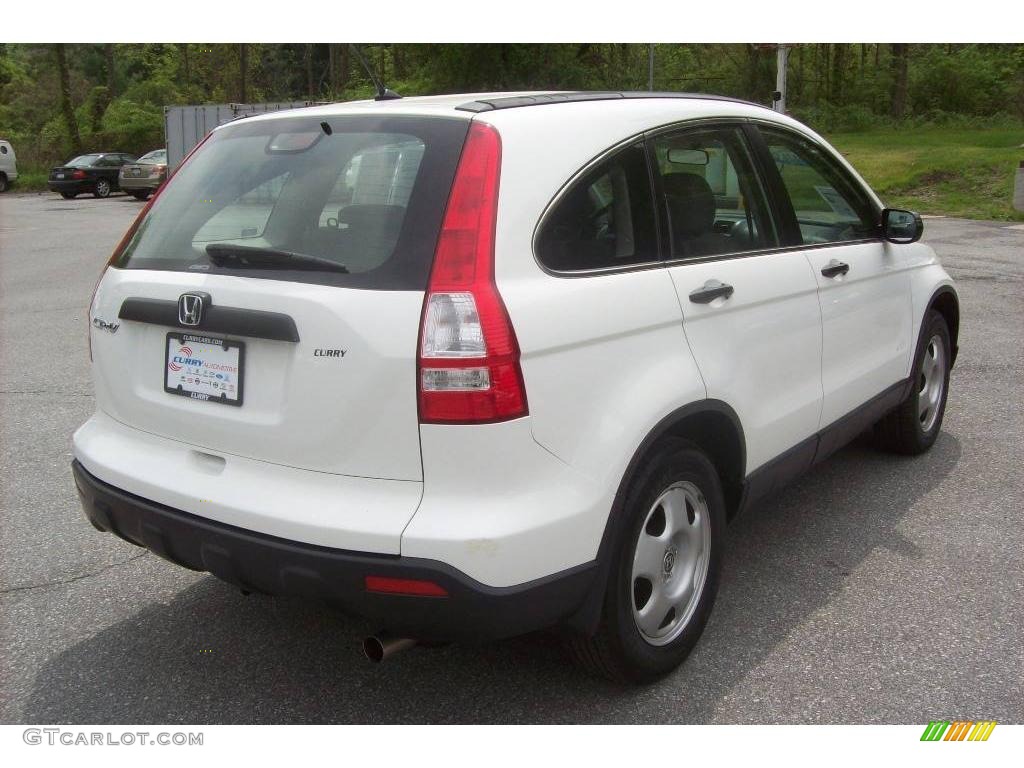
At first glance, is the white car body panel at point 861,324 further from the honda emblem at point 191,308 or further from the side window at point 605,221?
the honda emblem at point 191,308

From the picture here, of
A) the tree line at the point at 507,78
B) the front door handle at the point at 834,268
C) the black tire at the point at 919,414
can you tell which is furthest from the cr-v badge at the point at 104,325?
the tree line at the point at 507,78

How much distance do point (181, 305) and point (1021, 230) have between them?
54.9 feet

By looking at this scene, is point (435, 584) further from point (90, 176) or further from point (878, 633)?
point (90, 176)

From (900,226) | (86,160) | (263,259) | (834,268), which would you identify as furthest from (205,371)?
(86,160)

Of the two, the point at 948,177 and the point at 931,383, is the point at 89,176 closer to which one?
the point at 948,177

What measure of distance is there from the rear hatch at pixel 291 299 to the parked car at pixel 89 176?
33.5 metres

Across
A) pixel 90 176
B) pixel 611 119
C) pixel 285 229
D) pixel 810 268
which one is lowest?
pixel 90 176

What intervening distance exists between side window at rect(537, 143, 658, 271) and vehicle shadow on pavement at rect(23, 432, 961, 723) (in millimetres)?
1307

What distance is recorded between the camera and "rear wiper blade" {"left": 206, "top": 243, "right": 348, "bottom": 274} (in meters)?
2.64

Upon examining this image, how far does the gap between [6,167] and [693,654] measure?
41.4 m

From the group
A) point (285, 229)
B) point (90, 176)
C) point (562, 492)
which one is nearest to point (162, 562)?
point (285, 229)

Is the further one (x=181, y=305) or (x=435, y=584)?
(x=181, y=305)

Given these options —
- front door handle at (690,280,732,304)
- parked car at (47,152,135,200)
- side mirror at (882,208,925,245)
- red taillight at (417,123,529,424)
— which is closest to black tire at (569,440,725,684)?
front door handle at (690,280,732,304)

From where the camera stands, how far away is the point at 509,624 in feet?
8.34
